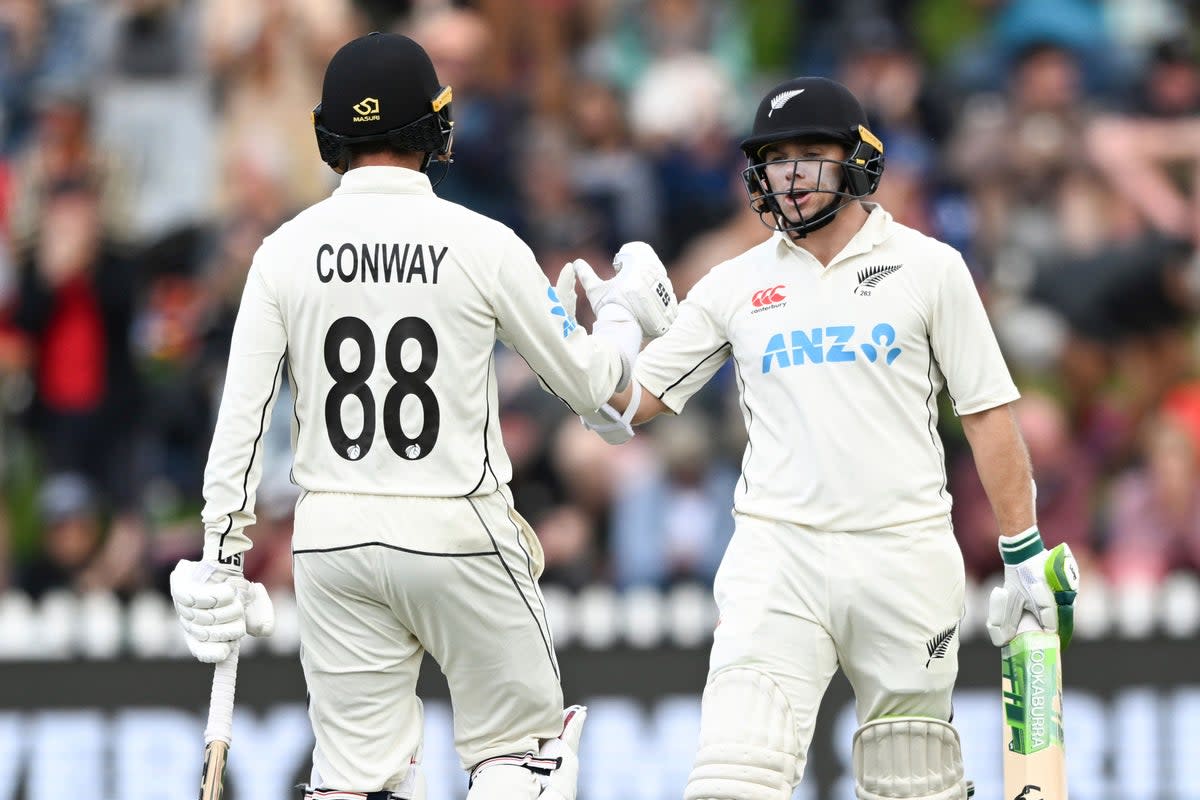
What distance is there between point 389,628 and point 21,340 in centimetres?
574

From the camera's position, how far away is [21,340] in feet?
35.5

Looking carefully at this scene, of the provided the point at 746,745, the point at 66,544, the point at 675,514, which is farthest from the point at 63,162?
Answer: the point at 746,745

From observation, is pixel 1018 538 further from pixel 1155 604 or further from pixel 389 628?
pixel 1155 604

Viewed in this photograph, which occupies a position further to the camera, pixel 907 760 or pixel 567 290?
pixel 567 290

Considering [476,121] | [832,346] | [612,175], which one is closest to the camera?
[832,346]

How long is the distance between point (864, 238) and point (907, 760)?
146 cm

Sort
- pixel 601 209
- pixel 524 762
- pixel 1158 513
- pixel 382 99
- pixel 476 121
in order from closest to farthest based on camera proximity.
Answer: pixel 382 99
pixel 524 762
pixel 1158 513
pixel 601 209
pixel 476 121

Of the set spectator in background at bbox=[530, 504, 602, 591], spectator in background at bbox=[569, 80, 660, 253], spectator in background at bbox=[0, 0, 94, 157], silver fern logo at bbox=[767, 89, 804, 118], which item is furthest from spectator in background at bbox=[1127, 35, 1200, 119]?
silver fern logo at bbox=[767, 89, 804, 118]

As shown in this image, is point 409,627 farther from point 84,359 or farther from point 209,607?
point 84,359

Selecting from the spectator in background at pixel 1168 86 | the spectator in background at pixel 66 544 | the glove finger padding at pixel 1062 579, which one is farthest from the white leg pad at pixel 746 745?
the spectator in background at pixel 1168 86

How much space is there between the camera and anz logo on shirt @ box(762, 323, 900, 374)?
5.91 m

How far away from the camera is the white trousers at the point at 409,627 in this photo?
5.55 metres

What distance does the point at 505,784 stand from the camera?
5.67 meters

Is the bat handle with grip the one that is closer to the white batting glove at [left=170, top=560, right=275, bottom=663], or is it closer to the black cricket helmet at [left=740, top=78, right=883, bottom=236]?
the white batting glove at [left=170, top=560, right=275, bottom=663]
